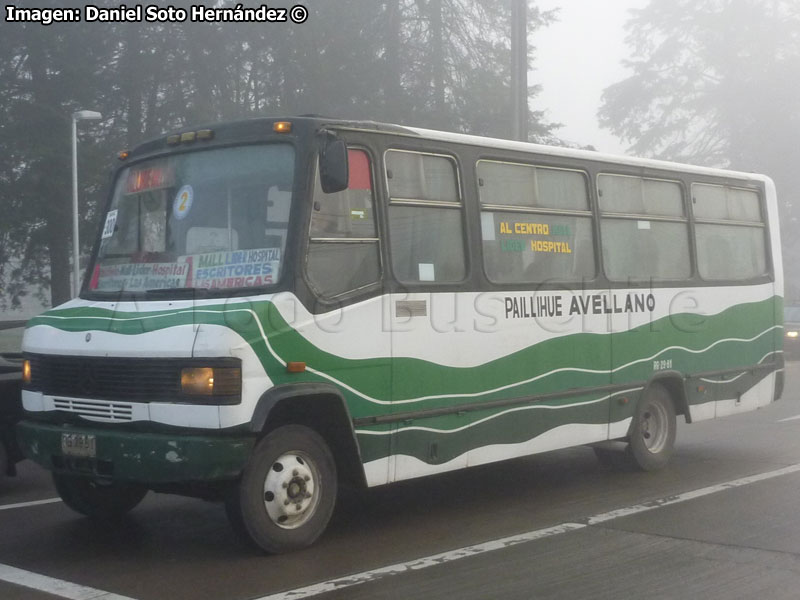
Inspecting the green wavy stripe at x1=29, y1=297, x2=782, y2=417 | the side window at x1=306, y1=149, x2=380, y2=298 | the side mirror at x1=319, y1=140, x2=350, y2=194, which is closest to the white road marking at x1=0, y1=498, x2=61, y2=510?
the green wavy stripe at x1=29, y1=297, x2=782, y2=417

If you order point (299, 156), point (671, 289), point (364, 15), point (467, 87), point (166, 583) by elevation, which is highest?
point (364, 15)

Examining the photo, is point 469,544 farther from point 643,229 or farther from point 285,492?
point 643,229

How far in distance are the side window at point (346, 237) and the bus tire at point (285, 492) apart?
40.0 inches

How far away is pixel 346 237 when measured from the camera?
7.70m

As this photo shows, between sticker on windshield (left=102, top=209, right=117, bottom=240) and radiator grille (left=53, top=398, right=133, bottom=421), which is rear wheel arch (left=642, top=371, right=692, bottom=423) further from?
radiator grille (left=53, top=398, right=133, bottom=421)

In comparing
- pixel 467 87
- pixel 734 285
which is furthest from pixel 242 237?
pixel 467 87

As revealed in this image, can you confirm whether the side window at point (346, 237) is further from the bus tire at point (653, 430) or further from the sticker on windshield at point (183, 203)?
the bus tire at point (653, 430)

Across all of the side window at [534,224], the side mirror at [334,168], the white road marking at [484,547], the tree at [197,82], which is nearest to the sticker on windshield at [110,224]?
the side mirror at [334,168]

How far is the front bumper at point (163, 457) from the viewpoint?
6785mm

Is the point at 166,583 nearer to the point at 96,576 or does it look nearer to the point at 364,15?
the point at 96,576

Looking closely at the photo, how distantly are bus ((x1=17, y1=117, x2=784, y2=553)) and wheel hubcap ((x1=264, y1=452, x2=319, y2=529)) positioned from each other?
0.05 ft

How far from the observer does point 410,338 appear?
8070 mm

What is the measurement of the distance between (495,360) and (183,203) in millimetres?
2664

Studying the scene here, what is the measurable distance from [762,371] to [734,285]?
104 cm
